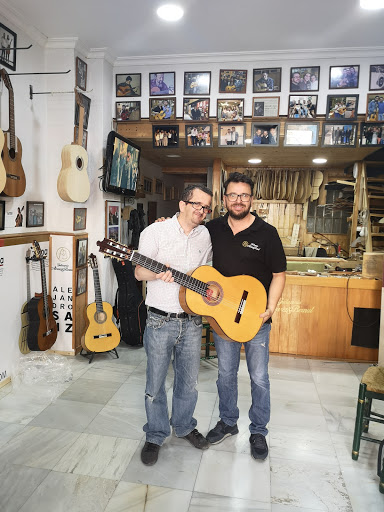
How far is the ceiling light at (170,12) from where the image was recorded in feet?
9.96

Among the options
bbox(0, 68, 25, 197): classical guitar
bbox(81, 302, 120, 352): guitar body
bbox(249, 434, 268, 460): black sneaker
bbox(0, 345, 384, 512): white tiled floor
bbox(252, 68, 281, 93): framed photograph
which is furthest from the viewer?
bbox(252, 68, 281, 93): framed photograph

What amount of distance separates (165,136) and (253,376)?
2966 millimetres

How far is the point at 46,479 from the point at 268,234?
1.89 metres

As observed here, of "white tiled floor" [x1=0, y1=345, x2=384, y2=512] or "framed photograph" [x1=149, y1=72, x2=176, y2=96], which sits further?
"framed photograph" [x1=149, y1=72, x2=176, y2=96]

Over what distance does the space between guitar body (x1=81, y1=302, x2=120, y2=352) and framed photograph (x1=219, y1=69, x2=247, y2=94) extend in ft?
8.73

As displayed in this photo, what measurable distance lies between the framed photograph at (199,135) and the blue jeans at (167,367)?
2544 millimetres

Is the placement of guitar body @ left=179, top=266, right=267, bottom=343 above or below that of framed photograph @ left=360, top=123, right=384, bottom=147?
below

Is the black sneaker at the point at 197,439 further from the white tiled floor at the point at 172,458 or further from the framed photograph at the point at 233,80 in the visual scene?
the framed photograph at the point at 233,80

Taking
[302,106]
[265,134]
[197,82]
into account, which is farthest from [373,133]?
[197,82]

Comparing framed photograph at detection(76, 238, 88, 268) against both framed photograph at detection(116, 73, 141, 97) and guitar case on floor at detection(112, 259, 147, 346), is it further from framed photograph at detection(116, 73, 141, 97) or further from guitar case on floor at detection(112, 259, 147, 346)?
framed photograph at detection(116, 73, 141, 97)

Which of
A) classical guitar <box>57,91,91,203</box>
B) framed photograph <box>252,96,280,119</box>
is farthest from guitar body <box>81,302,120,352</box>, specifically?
framed photograph <box>252,96,280,119</box>

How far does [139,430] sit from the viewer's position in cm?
266

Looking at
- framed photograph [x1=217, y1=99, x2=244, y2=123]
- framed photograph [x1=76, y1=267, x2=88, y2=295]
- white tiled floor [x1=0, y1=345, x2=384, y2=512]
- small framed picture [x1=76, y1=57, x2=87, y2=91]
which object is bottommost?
white tiled floor [x1=0, y1=345, x2=384, y2=512]

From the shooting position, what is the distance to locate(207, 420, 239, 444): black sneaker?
8.20ft
